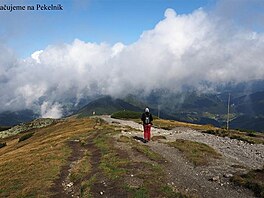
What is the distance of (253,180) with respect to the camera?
2262 cm

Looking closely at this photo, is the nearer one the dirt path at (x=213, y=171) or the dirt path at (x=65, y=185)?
the dirt path at (x=213, y=171)

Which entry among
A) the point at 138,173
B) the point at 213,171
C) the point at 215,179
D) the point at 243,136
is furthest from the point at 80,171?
the point at 243,136

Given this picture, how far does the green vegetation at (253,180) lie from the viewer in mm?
20594

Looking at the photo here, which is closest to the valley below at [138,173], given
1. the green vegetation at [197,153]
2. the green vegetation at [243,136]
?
the green vegetation at [197,153]

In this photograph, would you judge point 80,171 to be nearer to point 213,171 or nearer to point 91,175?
point 91,175

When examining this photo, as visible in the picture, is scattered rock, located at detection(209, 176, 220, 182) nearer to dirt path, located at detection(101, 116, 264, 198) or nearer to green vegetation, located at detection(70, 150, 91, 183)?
dirt path, located at detection(101, 116, 264, 198)

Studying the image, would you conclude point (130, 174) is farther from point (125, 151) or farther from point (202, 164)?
point (125, 151)

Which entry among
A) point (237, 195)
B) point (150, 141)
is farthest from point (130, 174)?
point (150, 141)

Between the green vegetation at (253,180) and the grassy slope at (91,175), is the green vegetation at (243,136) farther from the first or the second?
the green vegetation at (253,180)

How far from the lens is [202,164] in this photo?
29.3 m

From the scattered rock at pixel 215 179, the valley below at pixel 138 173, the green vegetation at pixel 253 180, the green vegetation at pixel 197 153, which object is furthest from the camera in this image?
the green vegetation at pixel 197 153

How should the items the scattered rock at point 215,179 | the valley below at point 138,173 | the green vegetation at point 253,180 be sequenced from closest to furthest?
1. the green vegetation at point 253,180
2. the valley below at point 138,173
3. the scattered rock at point 215,179

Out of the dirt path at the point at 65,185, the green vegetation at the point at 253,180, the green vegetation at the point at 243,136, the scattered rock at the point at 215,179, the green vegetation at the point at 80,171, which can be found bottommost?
the green vegetation at the point at 243,136

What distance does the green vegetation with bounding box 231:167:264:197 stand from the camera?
2059cm
